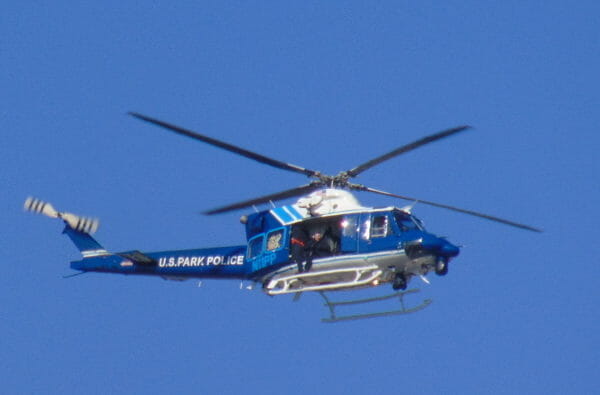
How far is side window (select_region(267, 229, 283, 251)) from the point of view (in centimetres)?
2052

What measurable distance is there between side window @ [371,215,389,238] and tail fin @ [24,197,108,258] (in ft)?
22.0

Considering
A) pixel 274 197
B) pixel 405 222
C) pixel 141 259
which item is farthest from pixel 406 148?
pixel 141 259

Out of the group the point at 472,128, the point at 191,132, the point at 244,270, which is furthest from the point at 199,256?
the point at 472,128

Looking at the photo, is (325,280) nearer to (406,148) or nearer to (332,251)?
(332,251)

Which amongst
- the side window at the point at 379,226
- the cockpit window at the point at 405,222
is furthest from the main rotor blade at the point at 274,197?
the cockpit window at the point at 405,222

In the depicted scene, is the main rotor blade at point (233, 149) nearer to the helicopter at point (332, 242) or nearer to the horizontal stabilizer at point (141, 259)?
the helicopter at point (332, 242)

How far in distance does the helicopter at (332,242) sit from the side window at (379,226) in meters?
0.02

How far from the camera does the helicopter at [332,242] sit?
63.1 feet

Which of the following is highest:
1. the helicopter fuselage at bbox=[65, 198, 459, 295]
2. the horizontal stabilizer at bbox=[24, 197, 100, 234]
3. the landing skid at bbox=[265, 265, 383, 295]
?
the horizontal stabilizer at bbox=[24, 197, 100, 234]

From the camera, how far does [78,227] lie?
24.0 meters

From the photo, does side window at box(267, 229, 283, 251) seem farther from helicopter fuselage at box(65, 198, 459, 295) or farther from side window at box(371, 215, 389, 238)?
side window at box(371, 215, 389, 238)

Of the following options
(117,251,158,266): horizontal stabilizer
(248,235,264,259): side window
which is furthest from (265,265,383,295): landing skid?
(117,251,158,266): horizontal stabilizer

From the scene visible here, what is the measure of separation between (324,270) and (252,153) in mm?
2492

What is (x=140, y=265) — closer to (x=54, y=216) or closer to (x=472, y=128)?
(x=54, y=216)
